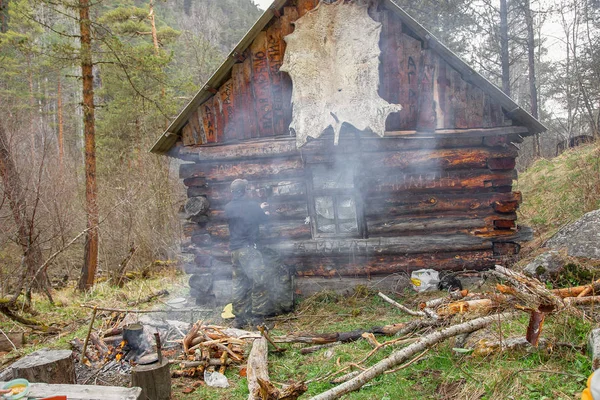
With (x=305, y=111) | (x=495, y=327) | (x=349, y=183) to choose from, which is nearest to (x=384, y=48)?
(x=305, y=111)

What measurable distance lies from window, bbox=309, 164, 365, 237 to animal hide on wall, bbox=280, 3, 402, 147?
80 centimetres

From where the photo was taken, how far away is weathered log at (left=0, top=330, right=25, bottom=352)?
659cm

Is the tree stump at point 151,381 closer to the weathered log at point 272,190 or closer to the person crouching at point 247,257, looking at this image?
the person crouching at point 247,257

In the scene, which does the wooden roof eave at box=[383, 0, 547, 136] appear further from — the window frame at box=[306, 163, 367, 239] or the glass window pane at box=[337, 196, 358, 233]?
the glass window pane at box=[337, 196, 358, 233]

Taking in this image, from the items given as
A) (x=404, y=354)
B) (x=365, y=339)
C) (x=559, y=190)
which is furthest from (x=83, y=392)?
(x=559, y=190)

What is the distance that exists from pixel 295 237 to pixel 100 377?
395cm

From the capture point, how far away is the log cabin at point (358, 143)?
23.9ft

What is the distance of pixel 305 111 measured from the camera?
24.4ft

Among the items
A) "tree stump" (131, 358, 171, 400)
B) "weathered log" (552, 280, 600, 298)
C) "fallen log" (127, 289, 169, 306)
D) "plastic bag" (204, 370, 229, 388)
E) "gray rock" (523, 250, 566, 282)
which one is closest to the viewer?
"tree stump" (131, 358, 171, 400)

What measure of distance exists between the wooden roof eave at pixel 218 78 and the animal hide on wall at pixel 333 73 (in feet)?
1.68

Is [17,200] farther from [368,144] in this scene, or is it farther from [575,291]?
[575,291]

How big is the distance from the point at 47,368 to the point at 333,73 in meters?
6.10

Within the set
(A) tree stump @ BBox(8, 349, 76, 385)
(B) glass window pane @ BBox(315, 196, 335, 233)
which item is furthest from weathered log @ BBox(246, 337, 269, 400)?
(B) glass window pane @ BBox(315, 196, 335, 233)

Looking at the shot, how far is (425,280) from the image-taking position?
7.40 metres
